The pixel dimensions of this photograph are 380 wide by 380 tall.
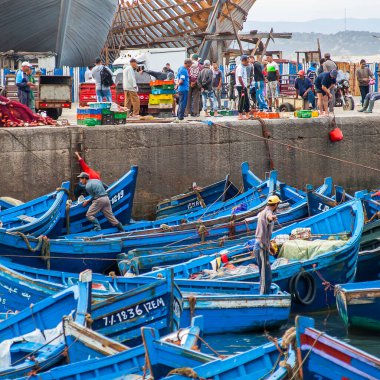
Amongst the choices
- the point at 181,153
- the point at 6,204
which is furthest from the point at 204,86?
the point at 6,204

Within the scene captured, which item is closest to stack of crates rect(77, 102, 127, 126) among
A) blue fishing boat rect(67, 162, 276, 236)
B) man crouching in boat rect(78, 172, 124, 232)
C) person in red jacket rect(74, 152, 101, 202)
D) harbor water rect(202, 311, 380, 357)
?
person in red jacket rect(74, 152, 101, 202)

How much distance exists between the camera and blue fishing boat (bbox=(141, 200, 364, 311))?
1470 centimetres

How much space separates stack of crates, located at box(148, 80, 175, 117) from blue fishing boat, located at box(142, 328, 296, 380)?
1424cm

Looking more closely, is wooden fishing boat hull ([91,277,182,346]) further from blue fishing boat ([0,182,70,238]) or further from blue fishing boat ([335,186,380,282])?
blue fishing boat ([335,186,380,282])

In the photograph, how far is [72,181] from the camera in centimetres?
1958

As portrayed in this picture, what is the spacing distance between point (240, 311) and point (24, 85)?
10.3 metres

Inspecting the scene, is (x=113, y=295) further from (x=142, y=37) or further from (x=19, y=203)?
(x=142, y=37)

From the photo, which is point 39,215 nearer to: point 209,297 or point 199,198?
point 199,198

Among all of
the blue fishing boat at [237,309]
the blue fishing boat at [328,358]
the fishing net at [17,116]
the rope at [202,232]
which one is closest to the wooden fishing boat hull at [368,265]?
the rope at [202,232]

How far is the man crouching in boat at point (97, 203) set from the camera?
17359 mm

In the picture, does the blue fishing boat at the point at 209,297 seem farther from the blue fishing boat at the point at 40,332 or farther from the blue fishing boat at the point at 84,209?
the blue fishing boat at the point at 84,209

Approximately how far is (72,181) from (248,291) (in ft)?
21.4

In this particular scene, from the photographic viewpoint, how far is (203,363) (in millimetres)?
9289

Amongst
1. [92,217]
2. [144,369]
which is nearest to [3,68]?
[92,217]
